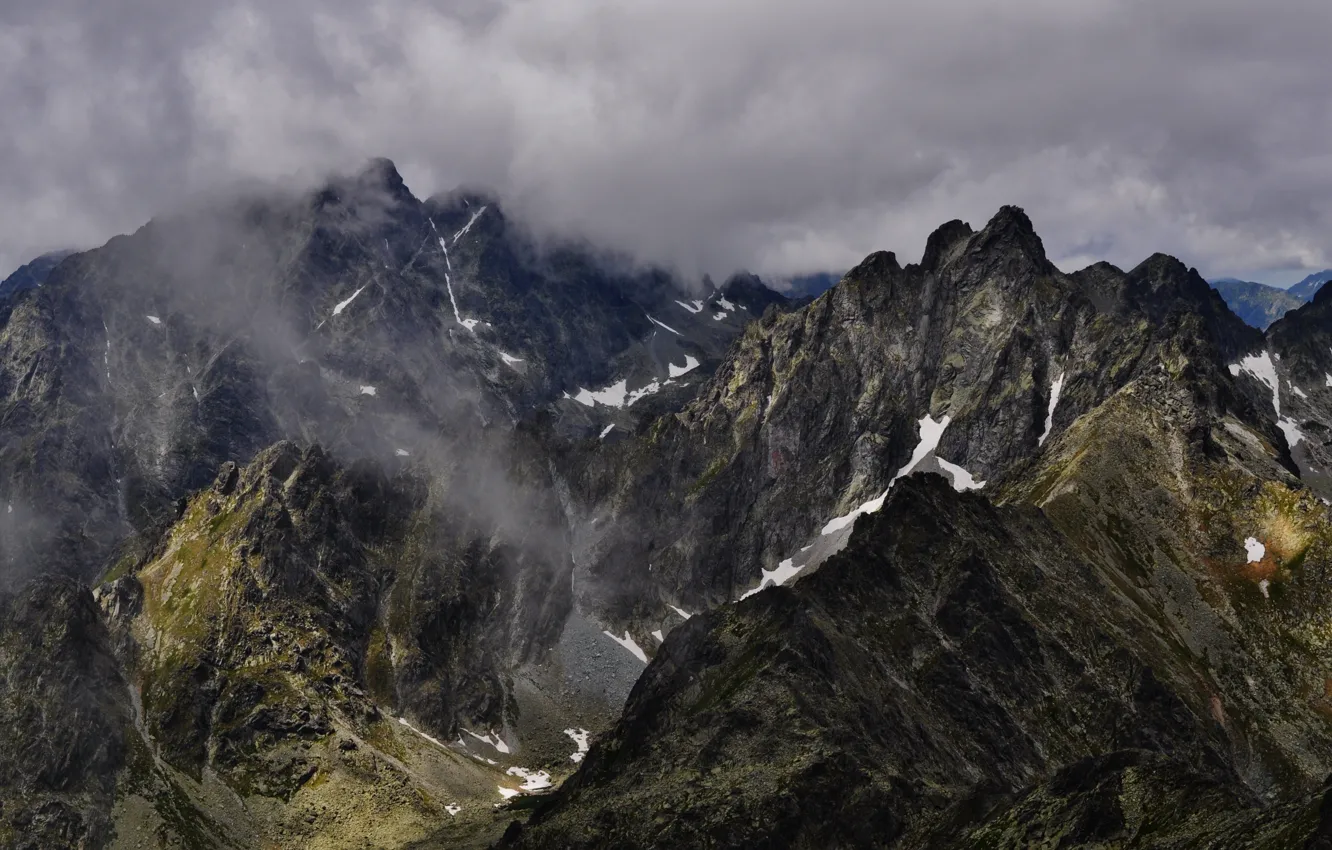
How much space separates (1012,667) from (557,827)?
7771 centimetres

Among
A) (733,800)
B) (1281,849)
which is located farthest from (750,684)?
(1281,849)

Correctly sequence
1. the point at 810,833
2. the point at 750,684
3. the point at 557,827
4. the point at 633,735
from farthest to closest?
the point at 633,735 → the point at 750,684 → the point at 557,827 → the point at 810,833

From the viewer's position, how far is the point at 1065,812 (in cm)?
11450

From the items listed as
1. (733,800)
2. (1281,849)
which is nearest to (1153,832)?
(1281,849)

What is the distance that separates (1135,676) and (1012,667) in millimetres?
18755

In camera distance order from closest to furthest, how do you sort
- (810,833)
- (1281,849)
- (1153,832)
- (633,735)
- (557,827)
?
(1281,849)
(1153,832)
(810,833)
(557,827)
(633,735)

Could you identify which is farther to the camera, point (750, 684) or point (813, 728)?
point (750, 684)

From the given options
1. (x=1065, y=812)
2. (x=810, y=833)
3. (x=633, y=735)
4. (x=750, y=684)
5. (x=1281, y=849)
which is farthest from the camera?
(x=633, y=735)

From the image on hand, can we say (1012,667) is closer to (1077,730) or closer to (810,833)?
(1077,730)

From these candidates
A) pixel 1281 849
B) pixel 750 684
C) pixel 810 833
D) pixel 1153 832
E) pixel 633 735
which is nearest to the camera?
pixel 1281 849

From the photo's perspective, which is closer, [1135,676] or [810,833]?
[810,833]

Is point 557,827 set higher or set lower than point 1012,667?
lower

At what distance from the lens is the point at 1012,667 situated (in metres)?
186

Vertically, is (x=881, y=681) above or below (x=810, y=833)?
above
